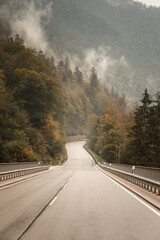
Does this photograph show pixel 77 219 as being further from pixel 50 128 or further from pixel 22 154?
pixel 50 128

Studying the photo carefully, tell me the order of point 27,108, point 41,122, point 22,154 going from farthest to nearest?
1. point 41,122
2. point 27,108
3. point 22,154

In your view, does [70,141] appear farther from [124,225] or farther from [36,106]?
[124,225]

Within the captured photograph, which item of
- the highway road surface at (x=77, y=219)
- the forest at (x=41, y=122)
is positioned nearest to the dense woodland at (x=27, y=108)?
the forest at (x=41, y=122)

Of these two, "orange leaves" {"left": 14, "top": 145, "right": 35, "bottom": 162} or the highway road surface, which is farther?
"orange leaves" {"left": 14, "top": 145, "right": 35, "bottom": 162}

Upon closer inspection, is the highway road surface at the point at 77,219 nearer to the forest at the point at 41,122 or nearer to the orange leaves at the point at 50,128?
the forest at the point at 41,122

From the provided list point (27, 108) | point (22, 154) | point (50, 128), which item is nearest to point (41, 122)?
point (50, 128)

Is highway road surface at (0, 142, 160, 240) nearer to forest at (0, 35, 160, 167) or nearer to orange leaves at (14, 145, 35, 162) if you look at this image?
forest at (0, 35, 160, 167)

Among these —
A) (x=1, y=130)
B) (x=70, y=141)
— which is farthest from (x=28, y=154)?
(x=70, y=141)

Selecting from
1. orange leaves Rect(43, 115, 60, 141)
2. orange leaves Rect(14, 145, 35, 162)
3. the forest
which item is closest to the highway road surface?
the forest

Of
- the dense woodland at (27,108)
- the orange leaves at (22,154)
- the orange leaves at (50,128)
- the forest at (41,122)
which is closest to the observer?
the orange leaves at (22,154)

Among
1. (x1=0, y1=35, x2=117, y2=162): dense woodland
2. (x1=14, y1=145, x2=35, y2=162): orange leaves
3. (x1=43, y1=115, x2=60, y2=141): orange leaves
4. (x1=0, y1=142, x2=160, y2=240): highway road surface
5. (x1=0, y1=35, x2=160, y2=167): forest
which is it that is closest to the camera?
(x1=0, y1=142, x2=160, y2=240): highway road surface

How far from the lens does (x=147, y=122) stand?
5338 cm

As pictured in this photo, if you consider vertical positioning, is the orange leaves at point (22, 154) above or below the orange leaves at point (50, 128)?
below

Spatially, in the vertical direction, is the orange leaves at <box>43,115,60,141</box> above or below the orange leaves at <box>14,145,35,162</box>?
above
